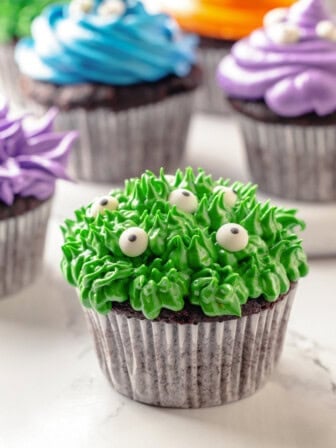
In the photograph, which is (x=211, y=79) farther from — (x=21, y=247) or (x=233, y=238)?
(x=233, y=238)

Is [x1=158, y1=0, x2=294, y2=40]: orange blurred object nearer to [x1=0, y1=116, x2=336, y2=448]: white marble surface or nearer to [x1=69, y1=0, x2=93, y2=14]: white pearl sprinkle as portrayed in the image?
[x1=69, y1=0, x2=93, y2=14]: white pearl sprinkle

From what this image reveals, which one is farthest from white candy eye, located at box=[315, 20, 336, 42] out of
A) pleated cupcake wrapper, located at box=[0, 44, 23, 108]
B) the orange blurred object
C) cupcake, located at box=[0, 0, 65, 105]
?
pleated cupcake wrapper, located at box=[0, 44, 23, 108]

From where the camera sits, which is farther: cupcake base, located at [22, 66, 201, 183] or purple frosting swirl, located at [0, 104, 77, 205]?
cupcake base, located at [22, 66, 201, 183]

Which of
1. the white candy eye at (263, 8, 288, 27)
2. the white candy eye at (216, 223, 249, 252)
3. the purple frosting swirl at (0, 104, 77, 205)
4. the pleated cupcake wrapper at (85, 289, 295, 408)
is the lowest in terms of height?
the pleated cupcake wrapper at (85, 289, 295, 408)

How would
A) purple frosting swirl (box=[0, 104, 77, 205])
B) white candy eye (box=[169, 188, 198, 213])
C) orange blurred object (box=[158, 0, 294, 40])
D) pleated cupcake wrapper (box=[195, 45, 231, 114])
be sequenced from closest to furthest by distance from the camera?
white candy eye (box=[169, 188, 198, 213]), purple frosting swirl (box=[0, 104, 77, 205]), orange blurred object (box=[158, 0, 294, 40]), pleated cupcake wrapper (box=[195, 45, 231, 114])

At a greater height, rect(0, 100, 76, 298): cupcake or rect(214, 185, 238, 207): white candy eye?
rect(214, 185, 238, 207): white candy eye

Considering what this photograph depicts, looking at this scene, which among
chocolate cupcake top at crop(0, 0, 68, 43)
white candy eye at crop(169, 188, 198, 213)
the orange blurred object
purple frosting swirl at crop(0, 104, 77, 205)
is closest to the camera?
white candy eye at crop(169, 188, 198, 213)

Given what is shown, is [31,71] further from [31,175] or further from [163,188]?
→ [163,188]
